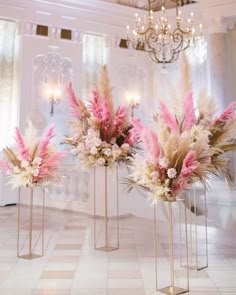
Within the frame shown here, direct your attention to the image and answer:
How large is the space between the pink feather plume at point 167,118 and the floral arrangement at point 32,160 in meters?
1.42

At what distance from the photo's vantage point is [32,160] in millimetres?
3670

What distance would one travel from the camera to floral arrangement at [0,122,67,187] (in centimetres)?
362

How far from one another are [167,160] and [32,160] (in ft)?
5.53

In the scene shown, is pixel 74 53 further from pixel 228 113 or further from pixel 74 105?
pixel 228 113

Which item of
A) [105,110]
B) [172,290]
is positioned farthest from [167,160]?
[105,110]

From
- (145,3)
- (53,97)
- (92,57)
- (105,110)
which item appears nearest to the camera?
(105,110)

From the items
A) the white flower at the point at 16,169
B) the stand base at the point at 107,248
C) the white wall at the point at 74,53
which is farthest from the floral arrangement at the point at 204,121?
the white wall at the point at 74,53

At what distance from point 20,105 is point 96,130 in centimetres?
474

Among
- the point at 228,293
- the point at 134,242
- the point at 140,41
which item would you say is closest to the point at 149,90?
the point at 140,41

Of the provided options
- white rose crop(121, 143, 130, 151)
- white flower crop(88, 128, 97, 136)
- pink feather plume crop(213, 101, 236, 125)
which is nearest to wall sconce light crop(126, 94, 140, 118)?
white rose crop(121, 143, 130, 151)

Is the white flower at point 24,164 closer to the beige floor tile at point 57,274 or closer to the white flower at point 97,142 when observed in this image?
the white flower at point 97,142

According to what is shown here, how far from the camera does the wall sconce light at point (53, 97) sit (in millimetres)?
8578

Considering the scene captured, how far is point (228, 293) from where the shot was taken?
2740 millimetres

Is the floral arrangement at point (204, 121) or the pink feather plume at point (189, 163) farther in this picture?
the floral arrangement at point (204, 121)
